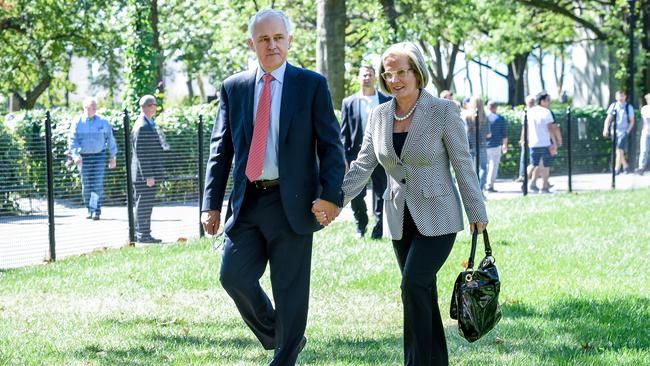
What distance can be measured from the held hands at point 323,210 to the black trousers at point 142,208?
9127 mm

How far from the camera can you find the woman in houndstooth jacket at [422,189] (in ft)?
19.2

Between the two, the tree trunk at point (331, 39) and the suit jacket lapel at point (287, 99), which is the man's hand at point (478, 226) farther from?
the tree trunk at point (331, 39)

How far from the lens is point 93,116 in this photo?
668 inches

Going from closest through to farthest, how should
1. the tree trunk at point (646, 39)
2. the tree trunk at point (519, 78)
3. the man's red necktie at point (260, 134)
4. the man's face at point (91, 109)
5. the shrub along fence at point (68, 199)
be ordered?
the man's red necktie at point (260, 134)
the shrub along fence at point (68, 199)
the man's face at point (91, 109)
the tree trunk at point (646, 39)
the tree trunk at point (519, 78)

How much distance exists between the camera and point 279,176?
18.9ft

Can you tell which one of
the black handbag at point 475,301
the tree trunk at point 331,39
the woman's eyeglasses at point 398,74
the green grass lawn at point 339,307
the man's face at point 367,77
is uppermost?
the tree trunk at point 331,39

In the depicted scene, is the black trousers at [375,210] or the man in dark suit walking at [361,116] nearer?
the man in dark suit walking at [361,116]

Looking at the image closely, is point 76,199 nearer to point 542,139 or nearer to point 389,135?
point 389,135

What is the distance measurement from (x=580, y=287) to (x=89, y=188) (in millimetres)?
7543

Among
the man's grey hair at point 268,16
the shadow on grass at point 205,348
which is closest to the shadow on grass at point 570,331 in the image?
the shadow on grass at point 205,348

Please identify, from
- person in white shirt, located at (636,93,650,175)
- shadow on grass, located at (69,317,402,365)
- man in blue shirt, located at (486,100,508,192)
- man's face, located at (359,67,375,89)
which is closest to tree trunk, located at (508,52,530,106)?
person in white shirt, located at (636,93,650,175)

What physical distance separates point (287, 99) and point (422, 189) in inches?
36.0

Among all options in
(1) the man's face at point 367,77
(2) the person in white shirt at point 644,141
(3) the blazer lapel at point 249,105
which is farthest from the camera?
(2) the person in white shirt at point 644,141

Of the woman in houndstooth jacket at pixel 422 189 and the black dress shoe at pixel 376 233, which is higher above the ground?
the woman in houndstooth jacket at pixel 422 189
